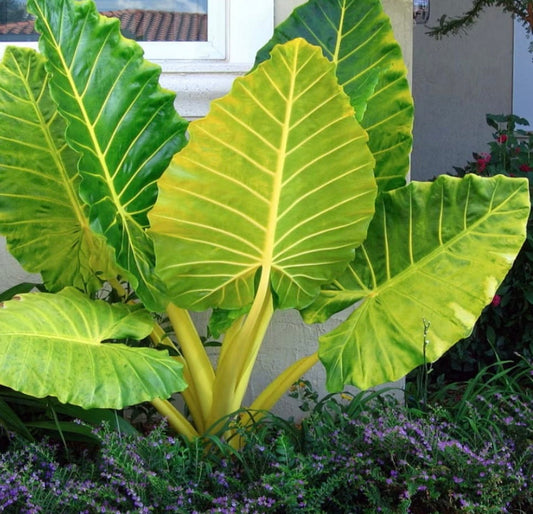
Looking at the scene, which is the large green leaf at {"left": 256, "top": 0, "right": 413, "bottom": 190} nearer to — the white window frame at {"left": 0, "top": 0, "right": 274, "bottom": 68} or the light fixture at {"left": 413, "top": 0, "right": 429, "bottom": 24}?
the white window frame at {"left": 0, "top": 0, "right": 274, "bottom": 68}

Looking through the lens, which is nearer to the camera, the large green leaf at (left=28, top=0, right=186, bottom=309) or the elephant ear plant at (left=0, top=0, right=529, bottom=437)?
the elephant ear plant at (left=0, top=0, right=529, bottom=437)

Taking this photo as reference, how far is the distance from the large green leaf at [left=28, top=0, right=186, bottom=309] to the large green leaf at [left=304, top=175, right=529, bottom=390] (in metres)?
0.51

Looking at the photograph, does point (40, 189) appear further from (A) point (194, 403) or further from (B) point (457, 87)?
(B) point (457, 87)

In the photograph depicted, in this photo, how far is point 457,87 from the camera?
5863 millimetres

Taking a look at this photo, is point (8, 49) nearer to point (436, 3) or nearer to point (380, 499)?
point (380, 499)

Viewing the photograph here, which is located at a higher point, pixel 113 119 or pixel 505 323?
pixel 113 119

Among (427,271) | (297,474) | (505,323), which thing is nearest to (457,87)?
(505,323)

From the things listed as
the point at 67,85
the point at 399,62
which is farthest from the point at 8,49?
the point at 399,62

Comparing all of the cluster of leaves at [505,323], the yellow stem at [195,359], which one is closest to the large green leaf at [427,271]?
the yellow stem at [195,359]

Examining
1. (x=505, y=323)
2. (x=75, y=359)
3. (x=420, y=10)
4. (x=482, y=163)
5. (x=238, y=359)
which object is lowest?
(x=505, y=323)

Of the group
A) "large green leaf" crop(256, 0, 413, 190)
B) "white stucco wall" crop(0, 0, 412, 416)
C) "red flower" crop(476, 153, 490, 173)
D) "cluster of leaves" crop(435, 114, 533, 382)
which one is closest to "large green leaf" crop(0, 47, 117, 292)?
"white stucco wall" crop(0, 0, 412, 416)

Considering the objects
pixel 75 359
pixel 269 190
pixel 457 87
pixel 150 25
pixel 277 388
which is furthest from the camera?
pixel 457 87

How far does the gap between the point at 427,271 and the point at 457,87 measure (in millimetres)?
4177

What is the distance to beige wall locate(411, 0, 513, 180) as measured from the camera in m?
5.80
